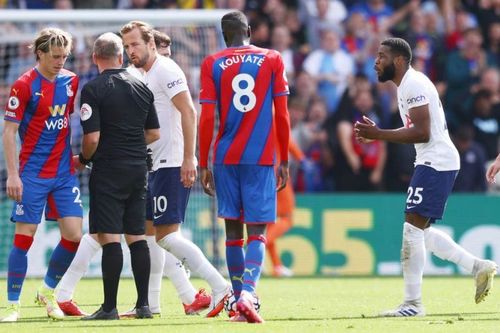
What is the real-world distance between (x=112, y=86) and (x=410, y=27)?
1218cm

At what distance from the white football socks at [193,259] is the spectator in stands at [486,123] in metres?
10.3

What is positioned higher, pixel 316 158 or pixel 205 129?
pixel 205 129

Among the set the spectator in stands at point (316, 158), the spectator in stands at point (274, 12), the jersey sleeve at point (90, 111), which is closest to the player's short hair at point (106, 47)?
the jersey sleeve at point (90, 111)

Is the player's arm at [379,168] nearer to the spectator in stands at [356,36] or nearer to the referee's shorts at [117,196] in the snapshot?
the spectator in stands at [356,36]

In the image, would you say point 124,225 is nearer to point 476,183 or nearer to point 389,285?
point 389,285

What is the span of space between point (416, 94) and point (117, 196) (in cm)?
254

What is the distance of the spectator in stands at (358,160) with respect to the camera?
1861cm

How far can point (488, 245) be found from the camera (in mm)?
17547

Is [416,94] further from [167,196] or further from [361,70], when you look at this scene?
[361,70]

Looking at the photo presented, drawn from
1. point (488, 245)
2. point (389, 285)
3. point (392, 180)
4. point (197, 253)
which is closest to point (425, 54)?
point (392, 180)

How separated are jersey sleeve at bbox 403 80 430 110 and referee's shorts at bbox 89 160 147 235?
7.27 feet

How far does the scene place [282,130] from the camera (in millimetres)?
9422

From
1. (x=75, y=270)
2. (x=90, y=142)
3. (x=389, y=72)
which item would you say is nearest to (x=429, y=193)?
(x=389, y=72)

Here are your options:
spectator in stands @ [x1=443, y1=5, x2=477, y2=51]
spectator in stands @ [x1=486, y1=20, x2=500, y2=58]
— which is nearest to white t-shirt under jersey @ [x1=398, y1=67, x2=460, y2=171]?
spectator in stands @ [x1=443, y1=5, x2=477, y2=51]
